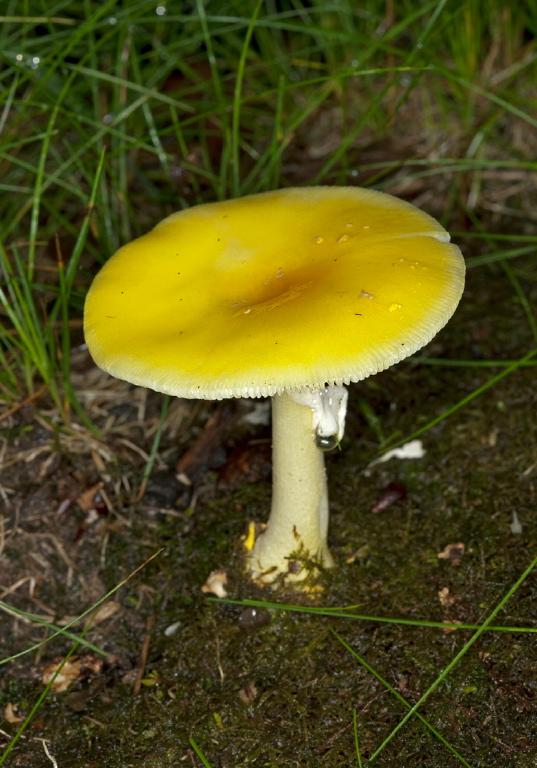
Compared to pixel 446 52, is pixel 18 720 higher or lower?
lower

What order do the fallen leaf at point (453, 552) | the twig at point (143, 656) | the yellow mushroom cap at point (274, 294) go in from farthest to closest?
the fallen leaf at point (453, 552) < the twig at point (143, 656) < the yellow mushroom cap at point (274, 294)

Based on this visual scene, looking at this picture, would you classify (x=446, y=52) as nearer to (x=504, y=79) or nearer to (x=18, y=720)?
(x=504, y=79)

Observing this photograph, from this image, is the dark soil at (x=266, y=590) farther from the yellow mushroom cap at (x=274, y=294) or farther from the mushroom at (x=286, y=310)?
the yellow mushroom cap at (x=274, y=294)

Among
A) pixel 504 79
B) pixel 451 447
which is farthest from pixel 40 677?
pixel 504 79

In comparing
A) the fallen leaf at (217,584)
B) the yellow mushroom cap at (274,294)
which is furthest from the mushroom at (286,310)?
the fallen leaf at (217,584)

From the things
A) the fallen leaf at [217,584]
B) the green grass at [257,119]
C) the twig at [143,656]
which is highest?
the green grass at [257,119]

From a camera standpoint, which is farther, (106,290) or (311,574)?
(311,574)

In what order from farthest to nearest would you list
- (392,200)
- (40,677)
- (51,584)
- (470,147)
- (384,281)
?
(470,147)
(51,584)
(40,677)
(392,200)
(384,281)

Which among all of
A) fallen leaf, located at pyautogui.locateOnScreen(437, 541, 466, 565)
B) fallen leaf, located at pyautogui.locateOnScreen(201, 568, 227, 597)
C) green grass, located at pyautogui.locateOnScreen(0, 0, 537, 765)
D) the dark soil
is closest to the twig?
the dark soil
